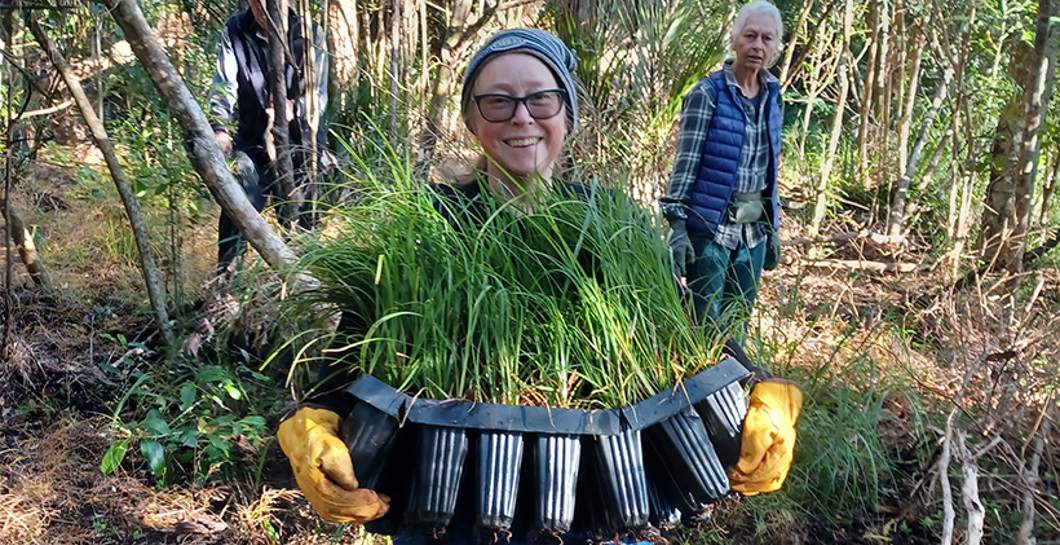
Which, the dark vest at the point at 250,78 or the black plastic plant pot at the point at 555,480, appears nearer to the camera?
the black plastic plant pot at the point at 555,480

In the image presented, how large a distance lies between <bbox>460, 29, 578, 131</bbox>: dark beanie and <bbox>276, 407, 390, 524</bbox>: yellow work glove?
0.71m

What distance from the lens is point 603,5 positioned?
14.6ft

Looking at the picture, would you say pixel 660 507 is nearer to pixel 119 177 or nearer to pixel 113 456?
pixel 113 456

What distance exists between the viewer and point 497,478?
967mm

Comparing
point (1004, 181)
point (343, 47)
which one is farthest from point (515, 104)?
point (1004, 181)

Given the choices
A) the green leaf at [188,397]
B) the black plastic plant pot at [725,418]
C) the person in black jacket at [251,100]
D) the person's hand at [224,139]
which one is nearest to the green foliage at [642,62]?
the person in black jacket at [251,100]

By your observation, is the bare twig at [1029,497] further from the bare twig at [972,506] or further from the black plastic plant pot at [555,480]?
the black plastic plant pot at [555,480]

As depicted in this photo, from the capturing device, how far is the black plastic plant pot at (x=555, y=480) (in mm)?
982

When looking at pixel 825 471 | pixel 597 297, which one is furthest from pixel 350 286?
pixel 825 471

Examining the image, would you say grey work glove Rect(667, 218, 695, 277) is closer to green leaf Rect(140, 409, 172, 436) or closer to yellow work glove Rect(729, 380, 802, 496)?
yellow work glove Rect(729, 380, 802, 496)

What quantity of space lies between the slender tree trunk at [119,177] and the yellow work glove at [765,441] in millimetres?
2372

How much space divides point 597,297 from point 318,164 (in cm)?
182

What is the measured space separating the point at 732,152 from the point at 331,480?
2.36 metres

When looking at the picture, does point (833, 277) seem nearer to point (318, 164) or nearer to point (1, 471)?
point (318, 164)
